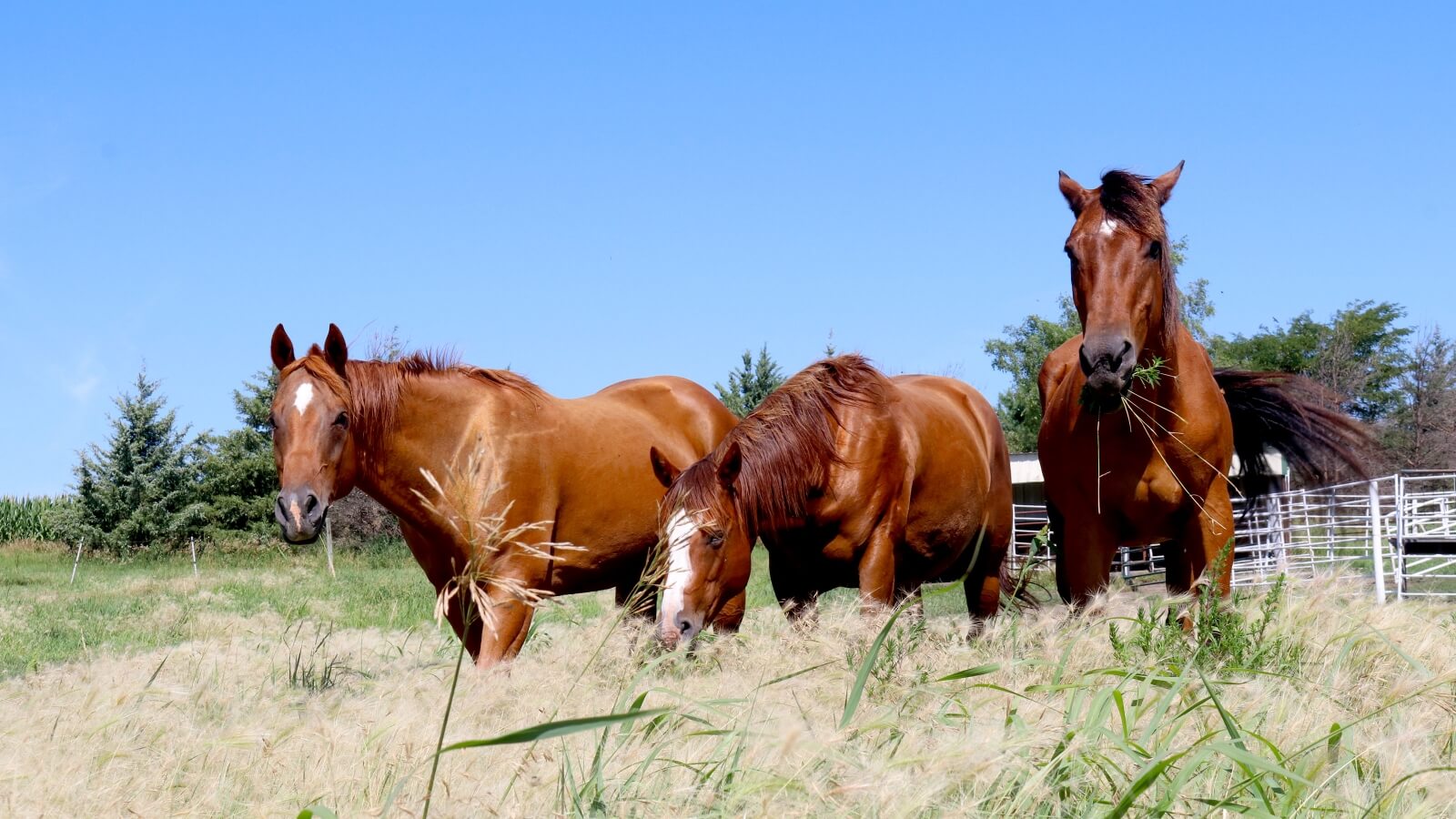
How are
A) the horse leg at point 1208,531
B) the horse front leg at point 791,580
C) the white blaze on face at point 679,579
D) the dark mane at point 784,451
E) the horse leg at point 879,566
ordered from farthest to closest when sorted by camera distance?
the horse front leg at point 791,580
the horse leg at point 879,566
the horse leg at point 1208,531
the dark mane at point 784,451
the white blaze on face at point 679,579

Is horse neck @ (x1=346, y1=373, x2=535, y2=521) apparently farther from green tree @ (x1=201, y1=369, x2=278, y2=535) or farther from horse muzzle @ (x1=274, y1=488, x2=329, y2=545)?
green tree @ (x1=201, y1=369, x2=278, y2=535)

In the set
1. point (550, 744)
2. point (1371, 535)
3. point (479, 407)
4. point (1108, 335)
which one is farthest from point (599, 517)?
point (1371, 535)

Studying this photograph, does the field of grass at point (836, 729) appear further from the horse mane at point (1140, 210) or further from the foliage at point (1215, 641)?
the horse mane at point (1140, 210)

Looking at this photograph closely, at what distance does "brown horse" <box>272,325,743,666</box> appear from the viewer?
216 inches

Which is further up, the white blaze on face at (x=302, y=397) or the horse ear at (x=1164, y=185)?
the horse ear at (x=1164, y=185)

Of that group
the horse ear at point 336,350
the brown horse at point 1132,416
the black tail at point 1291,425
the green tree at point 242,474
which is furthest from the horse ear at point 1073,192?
the green tree at point 242,474

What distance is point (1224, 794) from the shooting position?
296 centimetres

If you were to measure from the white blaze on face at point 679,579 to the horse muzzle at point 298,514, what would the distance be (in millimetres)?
1526

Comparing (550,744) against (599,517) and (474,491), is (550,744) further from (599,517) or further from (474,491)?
(599,517)

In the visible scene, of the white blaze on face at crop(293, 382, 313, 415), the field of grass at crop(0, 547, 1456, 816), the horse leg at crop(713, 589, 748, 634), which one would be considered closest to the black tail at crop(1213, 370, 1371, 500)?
the field of grass at crop(0, 547, 1456, 816)

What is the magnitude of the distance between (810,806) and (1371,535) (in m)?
19.5

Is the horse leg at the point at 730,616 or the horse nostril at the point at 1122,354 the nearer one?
the horse nostril at the point at 1122,354

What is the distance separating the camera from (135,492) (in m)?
41.9

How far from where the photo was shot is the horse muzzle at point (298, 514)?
5203 mm
